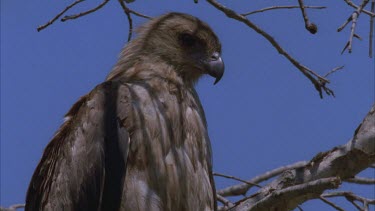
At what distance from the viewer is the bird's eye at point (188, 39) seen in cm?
606

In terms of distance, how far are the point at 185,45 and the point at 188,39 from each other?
0.07m

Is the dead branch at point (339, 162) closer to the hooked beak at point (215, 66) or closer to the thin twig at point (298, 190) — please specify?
the thin twig at point (298, 190)

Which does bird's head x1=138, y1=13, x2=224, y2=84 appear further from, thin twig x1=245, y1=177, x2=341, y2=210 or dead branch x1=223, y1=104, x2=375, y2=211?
thin twig x1=245, y1=177, x2=341, y2=210

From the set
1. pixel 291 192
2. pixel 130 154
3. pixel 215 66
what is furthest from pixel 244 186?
pixel 291 192

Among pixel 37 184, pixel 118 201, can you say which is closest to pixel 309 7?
pixel 118 201

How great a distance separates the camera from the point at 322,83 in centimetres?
495

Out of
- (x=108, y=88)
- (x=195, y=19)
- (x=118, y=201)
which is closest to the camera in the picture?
(x=118, y=201)

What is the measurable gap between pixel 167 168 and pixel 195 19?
5.80 ft

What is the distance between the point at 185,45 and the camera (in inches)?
238

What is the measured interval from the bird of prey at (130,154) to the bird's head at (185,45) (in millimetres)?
461

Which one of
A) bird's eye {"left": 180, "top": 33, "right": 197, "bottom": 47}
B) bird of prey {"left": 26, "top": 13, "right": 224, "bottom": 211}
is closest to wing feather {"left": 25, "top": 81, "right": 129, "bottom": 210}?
bird of prey {"left": 26, "top": 13, "right": 224, "bottom": 211}

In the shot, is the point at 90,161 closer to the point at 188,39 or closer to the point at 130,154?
the point at 130,154

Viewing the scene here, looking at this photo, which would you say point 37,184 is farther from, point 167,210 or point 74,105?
point 167,210

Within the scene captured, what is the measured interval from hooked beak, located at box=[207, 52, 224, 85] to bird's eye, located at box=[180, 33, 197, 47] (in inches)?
8.3
